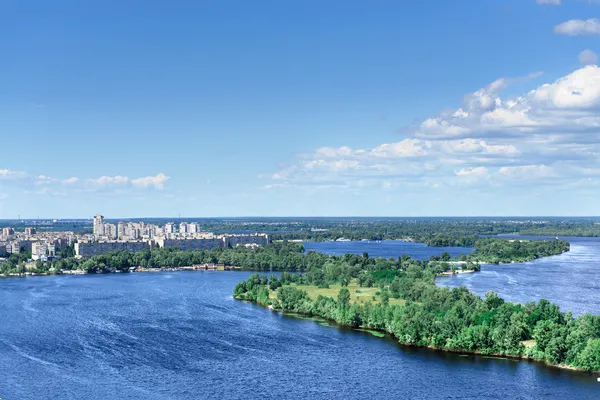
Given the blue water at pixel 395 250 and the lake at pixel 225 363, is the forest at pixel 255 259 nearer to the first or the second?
the blue water at pixel 395 250

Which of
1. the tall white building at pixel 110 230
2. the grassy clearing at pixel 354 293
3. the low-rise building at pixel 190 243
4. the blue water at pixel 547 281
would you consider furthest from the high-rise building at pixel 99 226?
the grassy clearing at pixel 354 293

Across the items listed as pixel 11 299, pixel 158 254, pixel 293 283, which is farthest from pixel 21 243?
pixel 293 283

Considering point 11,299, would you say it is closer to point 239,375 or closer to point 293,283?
point 293,283

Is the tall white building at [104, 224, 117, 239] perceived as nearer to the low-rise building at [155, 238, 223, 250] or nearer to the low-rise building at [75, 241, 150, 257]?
the low-rise building at [155, 238, 223, 250]

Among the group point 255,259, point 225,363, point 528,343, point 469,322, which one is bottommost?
point 225,363

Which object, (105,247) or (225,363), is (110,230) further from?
(225,363)

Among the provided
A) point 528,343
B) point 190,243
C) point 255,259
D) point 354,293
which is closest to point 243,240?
point 190,243

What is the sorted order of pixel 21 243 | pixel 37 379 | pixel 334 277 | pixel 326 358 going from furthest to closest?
pixel 21 243
pixel 334 277
pixel 326 358
pixel 37 379
